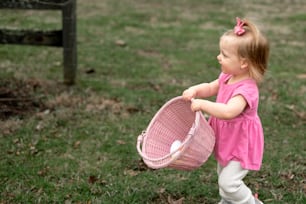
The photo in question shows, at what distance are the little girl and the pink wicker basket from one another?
0.11 metres

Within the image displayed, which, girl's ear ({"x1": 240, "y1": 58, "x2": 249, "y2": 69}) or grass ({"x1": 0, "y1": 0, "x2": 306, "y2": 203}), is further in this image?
grass ({"x1": 0, "y1": 0, "x2": 306, "y2": 203})

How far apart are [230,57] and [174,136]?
2.97 ft

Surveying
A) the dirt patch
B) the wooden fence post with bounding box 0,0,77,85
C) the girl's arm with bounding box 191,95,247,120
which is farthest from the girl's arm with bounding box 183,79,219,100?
the wooden fence post with bounding box 0,0,77,85

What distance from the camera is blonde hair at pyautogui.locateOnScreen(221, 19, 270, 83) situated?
2.97 m

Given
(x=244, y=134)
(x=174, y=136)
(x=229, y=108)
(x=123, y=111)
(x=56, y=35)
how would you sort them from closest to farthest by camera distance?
(x=229, y=108) < (x=244, y=134) < (x=174, y=136) < (x=123, y=111) < (x=56, y=35)

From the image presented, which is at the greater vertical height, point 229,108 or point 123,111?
point 229,108

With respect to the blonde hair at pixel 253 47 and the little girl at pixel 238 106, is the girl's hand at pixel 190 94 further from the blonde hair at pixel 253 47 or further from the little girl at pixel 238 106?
the blonde hair at pixel 253 47

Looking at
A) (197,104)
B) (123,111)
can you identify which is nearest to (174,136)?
(197,104)

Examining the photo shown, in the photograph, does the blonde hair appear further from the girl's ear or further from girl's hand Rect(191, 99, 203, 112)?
girl's hand Rect(191, 99, 203, 112)

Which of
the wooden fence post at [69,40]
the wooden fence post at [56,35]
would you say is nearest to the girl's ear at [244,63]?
the wooden fence post at [56,35]

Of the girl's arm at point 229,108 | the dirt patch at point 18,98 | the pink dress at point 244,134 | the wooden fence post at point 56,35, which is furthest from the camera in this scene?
the wooden fence post at point 56,35

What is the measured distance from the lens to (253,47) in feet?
9.73

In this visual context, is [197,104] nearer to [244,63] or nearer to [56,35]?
[244,63]

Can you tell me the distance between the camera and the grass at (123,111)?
154 inches
